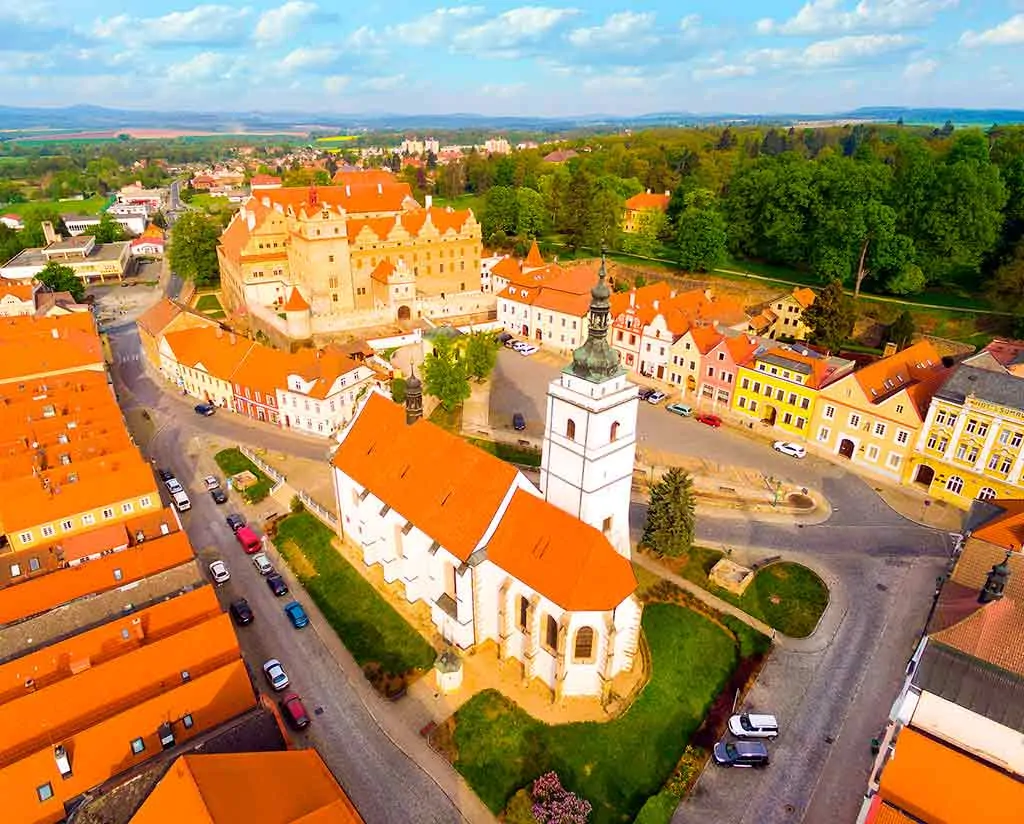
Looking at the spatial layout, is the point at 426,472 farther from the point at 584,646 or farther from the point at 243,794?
the point at 243,794

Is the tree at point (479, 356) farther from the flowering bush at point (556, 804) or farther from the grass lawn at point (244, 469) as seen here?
the flowering bush at point (556, 804)

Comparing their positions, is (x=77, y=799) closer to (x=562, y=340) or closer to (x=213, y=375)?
(x=213, y=375)

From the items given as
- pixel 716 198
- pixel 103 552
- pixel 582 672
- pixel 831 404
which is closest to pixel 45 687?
pixel 103 552

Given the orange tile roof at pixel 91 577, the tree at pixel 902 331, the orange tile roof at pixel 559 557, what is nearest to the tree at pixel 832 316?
the tree at pixel 902 331

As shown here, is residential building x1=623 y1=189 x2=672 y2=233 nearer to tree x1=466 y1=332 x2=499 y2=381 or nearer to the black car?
tree x1=466 y1=332 x2=499 y2=381

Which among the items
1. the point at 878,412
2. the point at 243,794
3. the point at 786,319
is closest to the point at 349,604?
the point at 243,794

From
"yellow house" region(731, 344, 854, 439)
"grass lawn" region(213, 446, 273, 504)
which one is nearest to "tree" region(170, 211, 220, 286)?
"grass lawn" region(213, 446, 273, 504)
